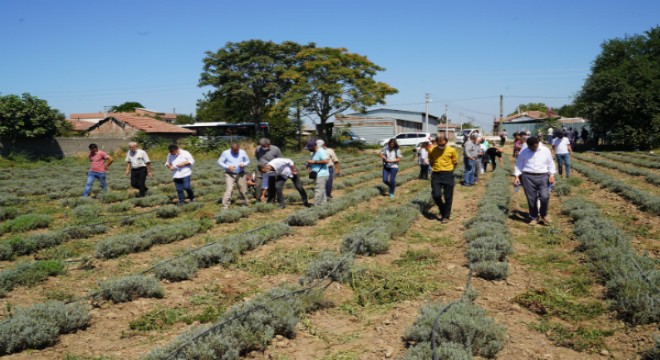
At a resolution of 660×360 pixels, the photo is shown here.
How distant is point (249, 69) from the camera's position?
146ft

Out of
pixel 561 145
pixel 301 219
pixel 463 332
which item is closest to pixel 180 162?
pixel 301 219

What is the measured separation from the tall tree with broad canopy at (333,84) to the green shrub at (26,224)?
27.6m

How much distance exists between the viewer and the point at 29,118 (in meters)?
30.0

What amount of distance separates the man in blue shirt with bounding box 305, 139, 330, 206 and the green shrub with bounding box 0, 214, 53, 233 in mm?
5708

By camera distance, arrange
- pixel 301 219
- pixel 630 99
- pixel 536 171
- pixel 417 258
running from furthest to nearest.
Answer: pixel 630 99, pixel 301 219, pixel 536 171, pixel 417 258

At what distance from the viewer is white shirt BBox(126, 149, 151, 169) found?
12.5 metres

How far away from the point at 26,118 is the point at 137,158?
22.8 m

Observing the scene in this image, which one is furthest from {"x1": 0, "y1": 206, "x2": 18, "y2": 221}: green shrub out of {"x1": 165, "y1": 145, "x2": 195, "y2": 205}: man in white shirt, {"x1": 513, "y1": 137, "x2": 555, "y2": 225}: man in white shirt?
{"x1": 513, "y1": 137, "x2": 555, "y2": 225}: man in white shirt

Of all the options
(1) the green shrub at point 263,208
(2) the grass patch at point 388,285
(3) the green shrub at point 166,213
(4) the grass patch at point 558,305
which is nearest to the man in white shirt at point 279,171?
(1) the green shrub at point 263,208

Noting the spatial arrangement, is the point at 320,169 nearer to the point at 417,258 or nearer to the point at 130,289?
the point at 417,258

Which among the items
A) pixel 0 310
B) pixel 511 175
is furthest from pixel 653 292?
pixel 511 175

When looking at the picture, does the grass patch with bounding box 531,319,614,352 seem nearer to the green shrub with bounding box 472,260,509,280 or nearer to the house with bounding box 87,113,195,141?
the green shrub with bounding box 472,260,509,280

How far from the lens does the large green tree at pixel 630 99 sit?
31125 mm

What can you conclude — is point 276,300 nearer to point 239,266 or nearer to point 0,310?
point 239,266
